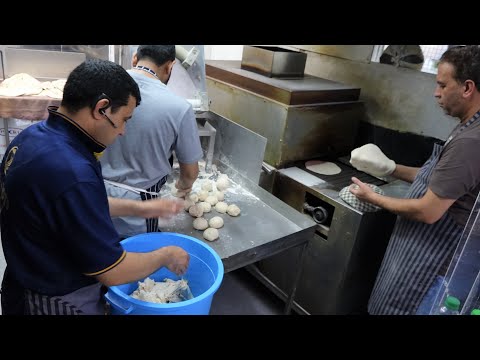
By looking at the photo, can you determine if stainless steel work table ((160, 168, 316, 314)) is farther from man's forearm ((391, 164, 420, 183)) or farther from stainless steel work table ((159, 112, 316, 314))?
man's forearm ((391, 164, 420, 183))

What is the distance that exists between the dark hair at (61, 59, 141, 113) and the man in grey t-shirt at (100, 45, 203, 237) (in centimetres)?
45

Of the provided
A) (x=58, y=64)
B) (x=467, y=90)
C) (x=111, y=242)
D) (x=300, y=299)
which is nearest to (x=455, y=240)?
(x=467, y=90)

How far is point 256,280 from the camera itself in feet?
9.09

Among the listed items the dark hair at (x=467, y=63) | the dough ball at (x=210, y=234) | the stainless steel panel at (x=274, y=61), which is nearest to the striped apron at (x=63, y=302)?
the dough ball at (x=210, y=234)

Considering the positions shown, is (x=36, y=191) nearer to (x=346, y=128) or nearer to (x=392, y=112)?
(x=346, y=128)

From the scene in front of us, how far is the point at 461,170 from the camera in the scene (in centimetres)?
142

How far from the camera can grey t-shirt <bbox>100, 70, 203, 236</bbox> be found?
1475mm

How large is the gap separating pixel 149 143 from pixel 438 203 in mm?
1227

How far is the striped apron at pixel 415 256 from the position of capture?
1602 mm

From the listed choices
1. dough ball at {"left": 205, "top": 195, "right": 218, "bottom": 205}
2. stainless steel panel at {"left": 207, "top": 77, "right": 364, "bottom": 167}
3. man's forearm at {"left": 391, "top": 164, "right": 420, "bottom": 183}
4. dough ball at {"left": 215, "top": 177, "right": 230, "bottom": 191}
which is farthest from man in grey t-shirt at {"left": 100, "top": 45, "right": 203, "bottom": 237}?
man's forearm at {"left": 391, "top": 164, "right": 420, "bottom": 183}

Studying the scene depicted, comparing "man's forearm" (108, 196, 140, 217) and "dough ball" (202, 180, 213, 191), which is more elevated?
"man's forearm" (108, 196, 140, 217)

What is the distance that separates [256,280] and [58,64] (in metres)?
2.27

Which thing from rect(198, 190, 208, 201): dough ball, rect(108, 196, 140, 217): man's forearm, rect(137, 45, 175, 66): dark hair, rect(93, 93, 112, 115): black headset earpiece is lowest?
rect(198, 190, 208, 201): dough ball

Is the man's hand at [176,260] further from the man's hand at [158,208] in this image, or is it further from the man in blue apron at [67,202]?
the man's hand at [158,208]
